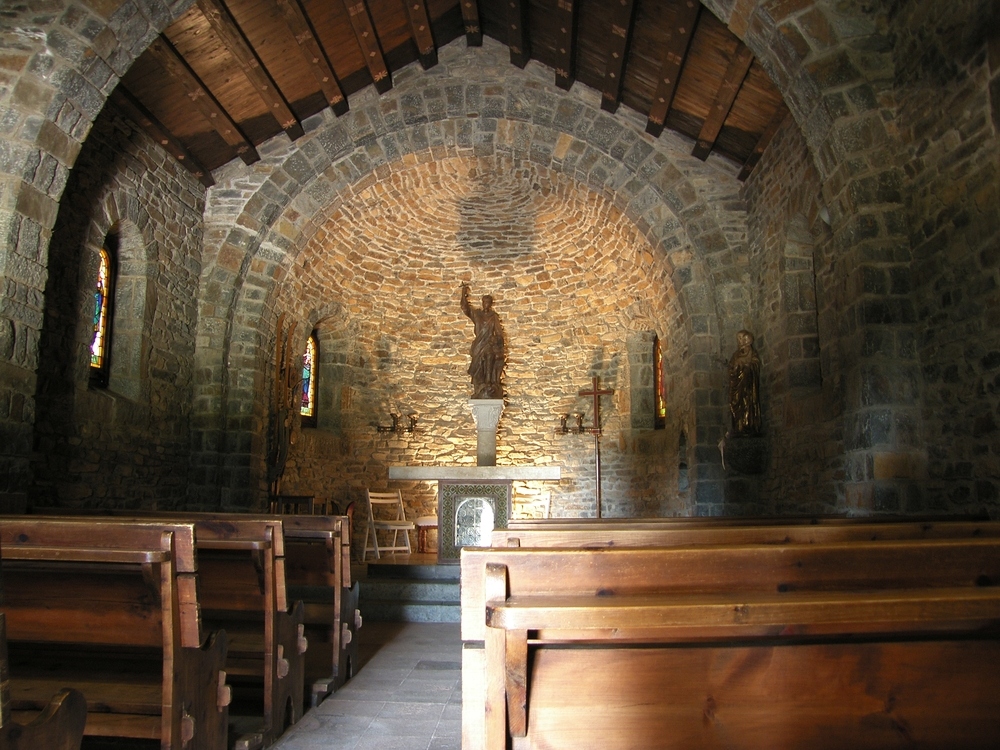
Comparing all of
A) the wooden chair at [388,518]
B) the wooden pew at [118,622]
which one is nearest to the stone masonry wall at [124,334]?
the wooden chair at [388,518]

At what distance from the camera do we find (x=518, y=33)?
8609 mm

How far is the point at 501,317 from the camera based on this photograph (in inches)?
469

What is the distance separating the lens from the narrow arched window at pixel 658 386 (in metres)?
11.0

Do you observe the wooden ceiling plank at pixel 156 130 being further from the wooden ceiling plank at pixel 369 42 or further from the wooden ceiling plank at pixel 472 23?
the wooden ceiling plank at pixel 472 23

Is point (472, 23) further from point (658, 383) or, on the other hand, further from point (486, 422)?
point (658, 383)

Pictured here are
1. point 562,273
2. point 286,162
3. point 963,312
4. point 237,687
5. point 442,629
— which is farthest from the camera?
point 562,273

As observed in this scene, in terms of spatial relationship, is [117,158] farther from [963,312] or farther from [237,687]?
[963,312]

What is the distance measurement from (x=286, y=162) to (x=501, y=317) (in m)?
4.27

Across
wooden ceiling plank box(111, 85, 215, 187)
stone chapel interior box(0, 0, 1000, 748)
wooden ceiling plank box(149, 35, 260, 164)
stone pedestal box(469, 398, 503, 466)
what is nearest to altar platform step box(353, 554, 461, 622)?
stone chapel interior box(0, 0, 1000, 748)

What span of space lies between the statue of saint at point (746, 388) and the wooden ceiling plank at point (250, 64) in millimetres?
5799

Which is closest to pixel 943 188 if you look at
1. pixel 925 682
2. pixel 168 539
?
pixel 925 682

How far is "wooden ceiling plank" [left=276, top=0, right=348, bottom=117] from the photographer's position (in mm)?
7297

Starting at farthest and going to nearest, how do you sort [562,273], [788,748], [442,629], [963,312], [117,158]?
[562,273] → [117,158] → [442,629] → [963,312] → [788,748]

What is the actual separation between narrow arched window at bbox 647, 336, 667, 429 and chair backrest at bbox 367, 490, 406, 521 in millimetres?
4078
